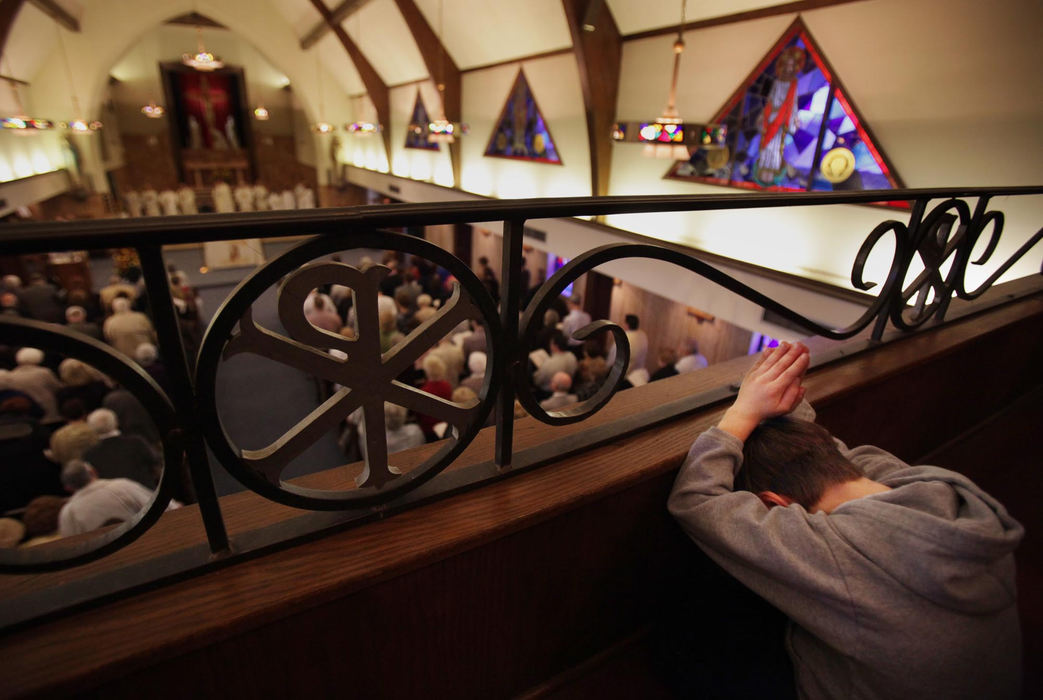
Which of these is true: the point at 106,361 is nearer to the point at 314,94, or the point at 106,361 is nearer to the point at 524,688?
the point at 524,688

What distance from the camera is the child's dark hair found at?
3.07 feet

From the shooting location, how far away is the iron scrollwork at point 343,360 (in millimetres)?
637

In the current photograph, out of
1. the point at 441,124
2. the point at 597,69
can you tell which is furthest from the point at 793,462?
the point at 441,124

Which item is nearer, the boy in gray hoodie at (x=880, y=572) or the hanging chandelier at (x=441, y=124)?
the boy in gray hoodie at (x=880, y=572)

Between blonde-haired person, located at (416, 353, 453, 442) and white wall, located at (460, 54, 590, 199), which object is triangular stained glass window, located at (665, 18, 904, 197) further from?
blonde-haired person, located at (416, 353, 453, 442)

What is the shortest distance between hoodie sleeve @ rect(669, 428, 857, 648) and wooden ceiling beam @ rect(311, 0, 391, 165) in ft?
51.1

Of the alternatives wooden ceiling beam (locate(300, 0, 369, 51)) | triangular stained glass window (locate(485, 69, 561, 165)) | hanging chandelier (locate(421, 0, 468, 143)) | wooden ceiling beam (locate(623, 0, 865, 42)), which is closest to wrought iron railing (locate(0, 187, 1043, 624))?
wooden ceiling beam (locate(623, 0, 865, 42))

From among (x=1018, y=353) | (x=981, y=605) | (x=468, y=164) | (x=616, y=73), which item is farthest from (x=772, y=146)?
(x=468, y=164)

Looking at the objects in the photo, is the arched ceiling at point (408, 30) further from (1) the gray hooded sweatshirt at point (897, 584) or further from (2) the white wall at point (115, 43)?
(1) the gray hooded sweatshirt at point (897, 584)

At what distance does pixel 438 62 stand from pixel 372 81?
187 inches

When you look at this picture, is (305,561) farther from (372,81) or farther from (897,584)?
(372,81)

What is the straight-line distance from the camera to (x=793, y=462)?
38.2 inches

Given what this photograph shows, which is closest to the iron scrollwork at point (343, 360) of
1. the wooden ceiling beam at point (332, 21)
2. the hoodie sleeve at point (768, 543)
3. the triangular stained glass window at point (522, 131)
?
the hoodie sleeve at point (768, 543)

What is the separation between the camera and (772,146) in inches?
241
